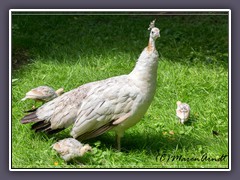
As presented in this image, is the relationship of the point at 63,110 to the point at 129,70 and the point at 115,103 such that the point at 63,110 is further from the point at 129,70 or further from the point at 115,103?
the point at 129,70

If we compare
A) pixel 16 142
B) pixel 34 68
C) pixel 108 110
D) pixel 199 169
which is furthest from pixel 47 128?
pixel 34 68

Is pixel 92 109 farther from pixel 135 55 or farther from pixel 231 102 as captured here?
pixel 135 55

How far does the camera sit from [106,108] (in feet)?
18.4

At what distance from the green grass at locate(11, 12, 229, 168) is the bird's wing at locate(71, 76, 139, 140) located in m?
0.24

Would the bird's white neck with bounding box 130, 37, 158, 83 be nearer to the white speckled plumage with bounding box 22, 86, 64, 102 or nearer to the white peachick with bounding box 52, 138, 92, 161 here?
the white peachick with bounding box 52, 138, 92, 161

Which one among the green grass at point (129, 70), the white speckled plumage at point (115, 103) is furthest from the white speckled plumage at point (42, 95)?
the white speckled plumage at point (115, 103)

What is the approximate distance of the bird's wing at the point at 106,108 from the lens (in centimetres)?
559

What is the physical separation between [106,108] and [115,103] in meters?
0.10

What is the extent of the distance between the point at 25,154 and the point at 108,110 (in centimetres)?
95

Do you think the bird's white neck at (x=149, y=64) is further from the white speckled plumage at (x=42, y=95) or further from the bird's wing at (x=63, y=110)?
the white speckled plumage at (x=42, y=95)

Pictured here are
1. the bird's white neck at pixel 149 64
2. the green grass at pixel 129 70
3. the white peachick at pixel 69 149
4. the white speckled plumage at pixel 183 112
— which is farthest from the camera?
the white speckled plumage at pixel 183 112

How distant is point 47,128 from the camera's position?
19.5 ft

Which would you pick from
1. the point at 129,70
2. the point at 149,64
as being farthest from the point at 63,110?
the point at 129,70

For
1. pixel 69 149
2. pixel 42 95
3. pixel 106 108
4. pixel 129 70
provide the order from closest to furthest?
pixel 69 149
pixel 106 108
pixel 42 95
pixel 129 70
